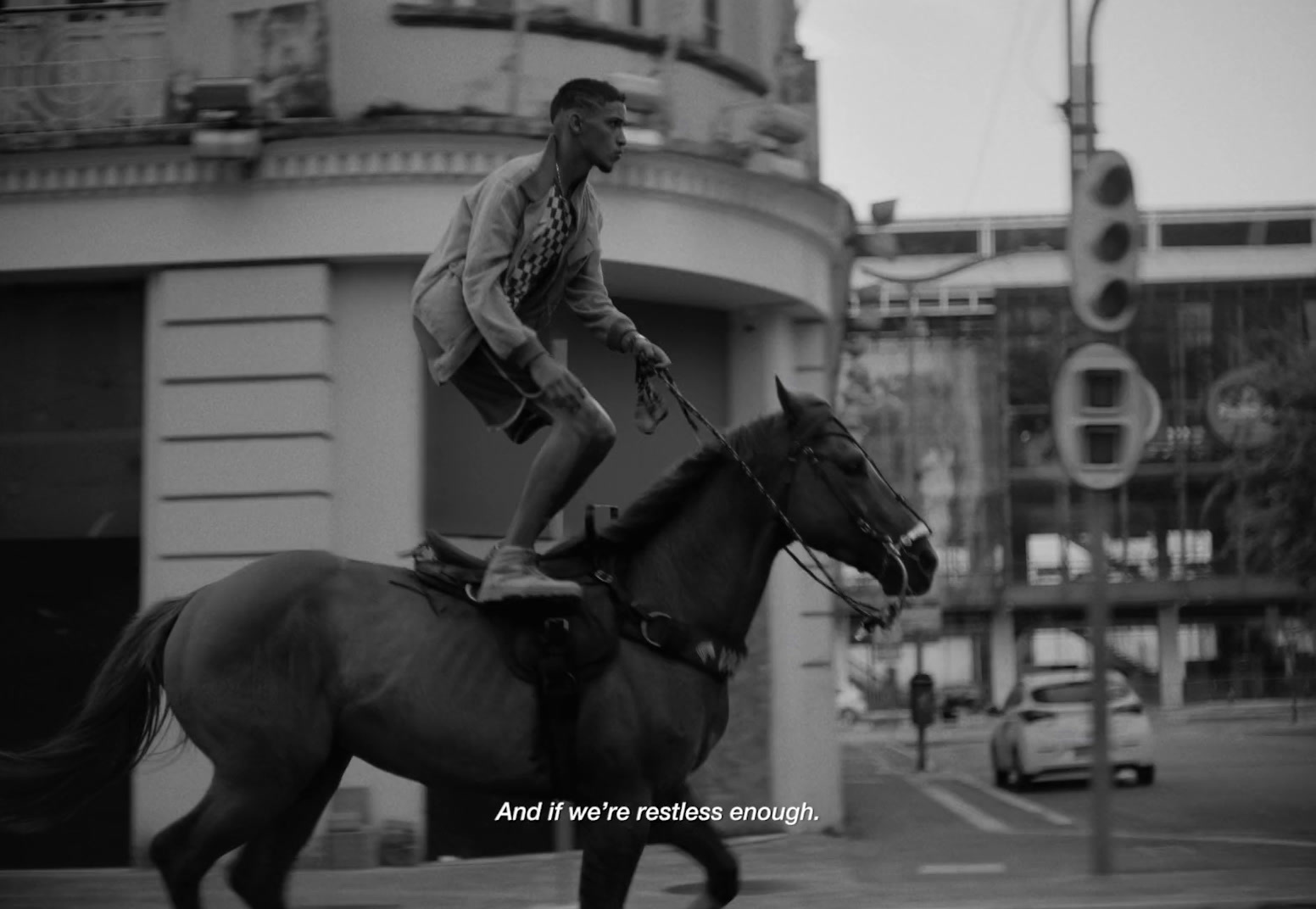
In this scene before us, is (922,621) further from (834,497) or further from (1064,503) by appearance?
(1064,503)

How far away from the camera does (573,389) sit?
627 cm

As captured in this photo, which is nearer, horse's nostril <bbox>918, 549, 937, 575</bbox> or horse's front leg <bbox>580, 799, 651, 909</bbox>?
horse's front leg <bbox>580, 799, 651, 909</bbox>

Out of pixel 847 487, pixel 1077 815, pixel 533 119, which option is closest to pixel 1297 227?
pixel 1077 815

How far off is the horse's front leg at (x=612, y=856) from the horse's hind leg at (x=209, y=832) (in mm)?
1044

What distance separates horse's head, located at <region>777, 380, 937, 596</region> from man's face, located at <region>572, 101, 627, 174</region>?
1.04 meters

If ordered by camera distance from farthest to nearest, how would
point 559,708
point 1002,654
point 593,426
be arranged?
1. point 1002,654
2. point 593,426
3. point 559,708

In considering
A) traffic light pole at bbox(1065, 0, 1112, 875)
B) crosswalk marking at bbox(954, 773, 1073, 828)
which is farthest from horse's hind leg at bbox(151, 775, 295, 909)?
crosswalk marking at bbox(954, 773, 1073, 828)

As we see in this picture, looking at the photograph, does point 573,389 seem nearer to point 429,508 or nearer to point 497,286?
point 497,286

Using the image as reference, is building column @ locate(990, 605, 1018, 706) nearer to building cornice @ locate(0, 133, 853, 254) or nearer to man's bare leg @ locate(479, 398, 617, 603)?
building cornice @ locate(0, 133, 853, 254)

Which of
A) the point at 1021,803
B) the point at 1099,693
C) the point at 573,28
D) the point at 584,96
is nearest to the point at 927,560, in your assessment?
the point at 584,96

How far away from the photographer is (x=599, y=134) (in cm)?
648

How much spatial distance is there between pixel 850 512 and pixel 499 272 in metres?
1.48

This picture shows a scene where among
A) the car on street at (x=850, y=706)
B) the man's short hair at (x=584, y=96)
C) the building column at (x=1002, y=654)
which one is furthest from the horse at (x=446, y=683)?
the building column at (x=1002, y=654)

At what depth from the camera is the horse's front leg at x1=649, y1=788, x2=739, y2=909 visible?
6316 millimetres
